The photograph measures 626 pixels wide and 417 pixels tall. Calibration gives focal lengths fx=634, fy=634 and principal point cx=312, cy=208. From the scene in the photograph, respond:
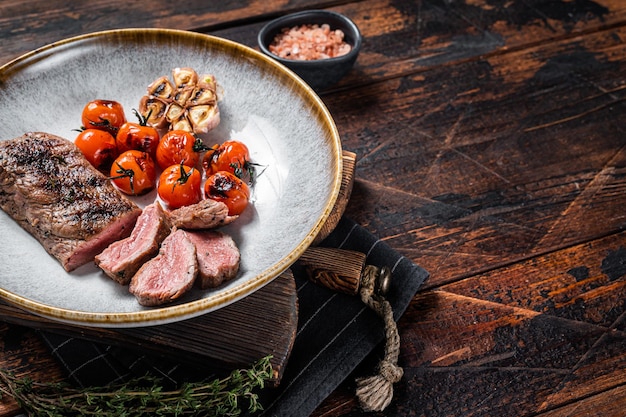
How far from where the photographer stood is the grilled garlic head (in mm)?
2383

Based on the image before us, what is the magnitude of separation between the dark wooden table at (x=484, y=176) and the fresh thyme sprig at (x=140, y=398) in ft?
0.47

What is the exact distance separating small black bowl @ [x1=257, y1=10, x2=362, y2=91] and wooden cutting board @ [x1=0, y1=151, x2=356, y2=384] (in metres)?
1.21

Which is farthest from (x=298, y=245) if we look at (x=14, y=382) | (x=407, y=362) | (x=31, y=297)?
(x=14, y=382)

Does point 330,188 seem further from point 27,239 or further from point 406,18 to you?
point 406,18

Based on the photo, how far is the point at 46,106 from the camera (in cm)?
240

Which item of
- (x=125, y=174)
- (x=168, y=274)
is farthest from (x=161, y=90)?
(x=168, y=274)

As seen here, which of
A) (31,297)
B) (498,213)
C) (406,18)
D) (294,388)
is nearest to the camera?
(31,297)

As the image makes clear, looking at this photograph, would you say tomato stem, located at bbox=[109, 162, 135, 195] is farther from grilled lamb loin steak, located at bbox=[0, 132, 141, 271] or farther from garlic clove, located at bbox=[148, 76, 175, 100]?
garlic clove, located at bbox=[148, 76, 175, 100]

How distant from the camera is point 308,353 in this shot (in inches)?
82.2

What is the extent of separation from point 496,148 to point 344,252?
1.06 m

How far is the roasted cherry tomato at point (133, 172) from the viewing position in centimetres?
219

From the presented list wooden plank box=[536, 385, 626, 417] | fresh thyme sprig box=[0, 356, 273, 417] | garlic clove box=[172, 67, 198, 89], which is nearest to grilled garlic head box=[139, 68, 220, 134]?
garlic clove box=[172, 67, 198, 89]

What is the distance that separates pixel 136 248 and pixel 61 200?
30 centimetres

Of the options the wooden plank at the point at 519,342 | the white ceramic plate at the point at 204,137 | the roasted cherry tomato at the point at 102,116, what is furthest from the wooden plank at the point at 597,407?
the roasted cherry tomato at the point at 102,116
